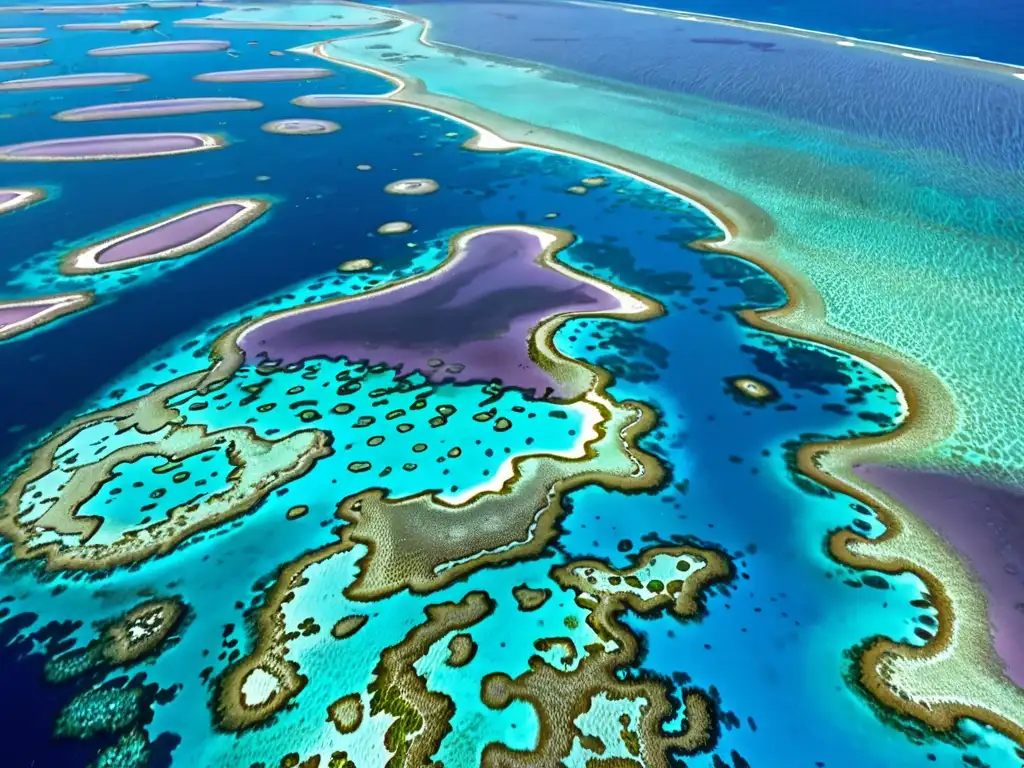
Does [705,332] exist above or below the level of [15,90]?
above

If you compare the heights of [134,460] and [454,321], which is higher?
[454,321]

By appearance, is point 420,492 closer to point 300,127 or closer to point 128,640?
point 128,640

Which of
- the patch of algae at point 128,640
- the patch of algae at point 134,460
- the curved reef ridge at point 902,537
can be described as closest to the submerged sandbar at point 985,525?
the curved reef ridge at point 902,537

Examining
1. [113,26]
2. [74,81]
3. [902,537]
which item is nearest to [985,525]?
[902,537]

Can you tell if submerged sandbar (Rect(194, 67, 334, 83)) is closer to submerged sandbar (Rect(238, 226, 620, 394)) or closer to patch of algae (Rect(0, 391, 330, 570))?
submerged sandbar (Rect(238, 226, 620, 394))

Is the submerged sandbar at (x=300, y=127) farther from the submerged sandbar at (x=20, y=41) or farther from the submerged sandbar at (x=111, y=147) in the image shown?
the submerged sandbar at (x=20, y=41)

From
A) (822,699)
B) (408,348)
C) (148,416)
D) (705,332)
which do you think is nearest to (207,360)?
(148,416)

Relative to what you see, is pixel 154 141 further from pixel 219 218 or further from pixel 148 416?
pixel 148 416
